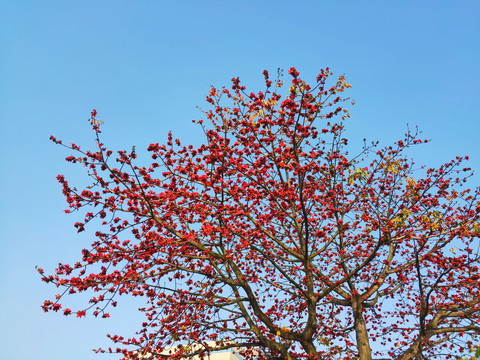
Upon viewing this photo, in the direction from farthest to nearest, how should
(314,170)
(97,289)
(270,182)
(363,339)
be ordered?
1. (363,339)
2. (270,182)
3. (314,170)
4. (97,289)

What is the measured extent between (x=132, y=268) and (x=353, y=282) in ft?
23.5

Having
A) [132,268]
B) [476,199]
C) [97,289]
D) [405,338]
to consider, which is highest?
[476,199]

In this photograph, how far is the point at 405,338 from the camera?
12.4m

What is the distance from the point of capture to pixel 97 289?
7.67 m

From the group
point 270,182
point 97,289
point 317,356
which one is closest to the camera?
point 97,289

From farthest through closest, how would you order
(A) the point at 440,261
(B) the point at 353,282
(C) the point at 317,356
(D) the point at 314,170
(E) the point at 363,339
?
(B) the point at 353,282
(A) the point at 440,261
(E) the point at 363,339
(C) the point at 317,356
(D) the point at 314,170

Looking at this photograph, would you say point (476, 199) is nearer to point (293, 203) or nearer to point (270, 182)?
point (293, 203)

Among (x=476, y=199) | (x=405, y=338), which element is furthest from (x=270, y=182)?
(x=405, y=338)

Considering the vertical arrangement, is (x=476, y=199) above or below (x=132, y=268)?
above

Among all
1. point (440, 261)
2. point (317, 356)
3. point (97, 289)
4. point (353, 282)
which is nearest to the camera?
point (97, 289)

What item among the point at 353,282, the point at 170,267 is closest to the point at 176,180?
the point at 170,267

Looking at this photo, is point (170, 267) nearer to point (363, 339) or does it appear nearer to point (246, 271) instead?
point (246, 271)

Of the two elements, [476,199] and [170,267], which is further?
[476,199]

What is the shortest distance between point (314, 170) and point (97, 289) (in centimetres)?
532
